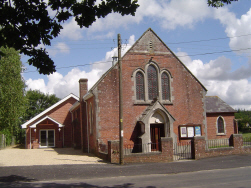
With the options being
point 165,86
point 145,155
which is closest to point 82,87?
point 165,86

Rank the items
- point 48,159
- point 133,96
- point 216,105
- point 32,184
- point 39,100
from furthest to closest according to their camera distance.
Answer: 1. point 39,100
2. point 216,105
3. point 133,96
4. point 48,159
5. point 32,184

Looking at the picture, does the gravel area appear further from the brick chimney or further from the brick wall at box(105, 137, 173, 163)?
the brick chimney

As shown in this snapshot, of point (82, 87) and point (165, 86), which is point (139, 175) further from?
point (82, 87)

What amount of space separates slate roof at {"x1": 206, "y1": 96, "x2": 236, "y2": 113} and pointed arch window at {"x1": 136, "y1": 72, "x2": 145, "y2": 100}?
889cm

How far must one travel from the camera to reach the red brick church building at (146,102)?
20.7 metres

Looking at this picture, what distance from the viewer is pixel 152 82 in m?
22.6

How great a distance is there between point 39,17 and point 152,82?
15.2 metres

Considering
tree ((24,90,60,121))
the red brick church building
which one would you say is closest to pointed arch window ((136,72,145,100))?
the red brick church building

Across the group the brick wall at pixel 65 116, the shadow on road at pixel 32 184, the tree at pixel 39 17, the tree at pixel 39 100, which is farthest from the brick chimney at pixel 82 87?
the tree at pixel 39 100

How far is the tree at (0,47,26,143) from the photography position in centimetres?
3569

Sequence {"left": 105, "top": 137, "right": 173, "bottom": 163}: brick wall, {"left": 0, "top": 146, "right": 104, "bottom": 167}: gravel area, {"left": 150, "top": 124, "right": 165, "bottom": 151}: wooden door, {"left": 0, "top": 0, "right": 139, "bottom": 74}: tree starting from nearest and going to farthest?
{"left": 0, "top": 0, "right": 139, "bottom": 74}: tree < {"left": 105, "top": 137, "right": 173, "bottom": 163}: brick wall < {"left": 0, "top": 146, "right": 104, "bottom": 167}: gravel area < {"left": 150, "top": 124, "right": 165, "bottom": 151}: wooden door

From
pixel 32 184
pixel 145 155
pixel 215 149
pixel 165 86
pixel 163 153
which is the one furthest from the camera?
pixel 165 86

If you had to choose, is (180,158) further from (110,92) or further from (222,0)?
(222,0)

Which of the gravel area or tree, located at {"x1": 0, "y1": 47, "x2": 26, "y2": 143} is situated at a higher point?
tree, located at {"x1": 0, "y1": 47, "x2": 26, "y2": 143}
